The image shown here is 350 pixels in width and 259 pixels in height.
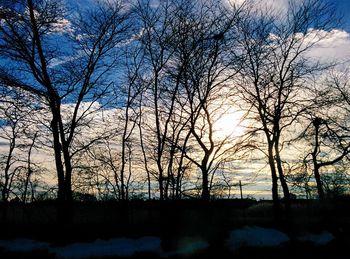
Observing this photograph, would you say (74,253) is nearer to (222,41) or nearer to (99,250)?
(99,250)

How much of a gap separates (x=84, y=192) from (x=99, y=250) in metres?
26.3

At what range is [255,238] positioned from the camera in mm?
17359

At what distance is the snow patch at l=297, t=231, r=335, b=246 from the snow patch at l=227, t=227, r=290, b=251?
1004 mm

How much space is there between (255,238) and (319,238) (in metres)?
3.87

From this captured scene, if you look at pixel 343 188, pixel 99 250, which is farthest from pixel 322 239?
pixel 343 188

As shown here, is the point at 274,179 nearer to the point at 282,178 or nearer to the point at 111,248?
the point at 282,178

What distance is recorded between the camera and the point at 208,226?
17.4m

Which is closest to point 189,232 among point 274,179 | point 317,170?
point 274,179

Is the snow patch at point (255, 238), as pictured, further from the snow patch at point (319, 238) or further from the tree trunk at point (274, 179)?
the tree trunk at point (274, 179)

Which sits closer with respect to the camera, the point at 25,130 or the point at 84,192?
the point at 25,130

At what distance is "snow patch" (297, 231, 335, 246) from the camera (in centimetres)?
1838

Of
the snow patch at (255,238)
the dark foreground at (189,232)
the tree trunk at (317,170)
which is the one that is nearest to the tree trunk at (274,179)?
the dark foreground at (189,232)

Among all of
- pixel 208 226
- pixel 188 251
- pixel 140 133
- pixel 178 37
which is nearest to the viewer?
pixel 188 251

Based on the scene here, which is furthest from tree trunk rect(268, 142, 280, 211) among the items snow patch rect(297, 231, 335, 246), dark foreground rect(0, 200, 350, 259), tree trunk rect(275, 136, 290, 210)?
snow patch rect(297, 231, 335, 246)
